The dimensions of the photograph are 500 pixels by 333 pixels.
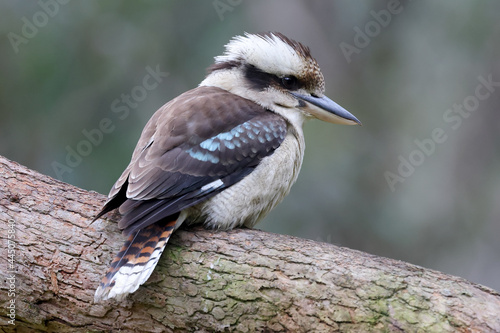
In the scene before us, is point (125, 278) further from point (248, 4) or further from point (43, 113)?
point (248, 4)

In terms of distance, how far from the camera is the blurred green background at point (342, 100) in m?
4.98

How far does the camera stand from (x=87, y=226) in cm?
242

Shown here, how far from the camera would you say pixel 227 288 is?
2.20 metres

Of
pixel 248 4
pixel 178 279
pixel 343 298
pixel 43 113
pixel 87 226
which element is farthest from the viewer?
pixel 248 4

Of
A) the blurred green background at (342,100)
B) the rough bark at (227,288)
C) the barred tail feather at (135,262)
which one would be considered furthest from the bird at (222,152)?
the blurred green background at (342,100)

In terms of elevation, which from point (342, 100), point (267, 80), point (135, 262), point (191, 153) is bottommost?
point (135, 262)

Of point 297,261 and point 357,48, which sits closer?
point 297,261

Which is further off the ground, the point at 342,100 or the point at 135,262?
the point at 342,100

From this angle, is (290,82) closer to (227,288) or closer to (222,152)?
(222,152)

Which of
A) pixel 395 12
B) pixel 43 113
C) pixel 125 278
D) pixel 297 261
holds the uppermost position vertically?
Answer: pixel 395 12

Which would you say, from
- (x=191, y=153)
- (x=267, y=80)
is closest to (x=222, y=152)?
(x=191, y=153)

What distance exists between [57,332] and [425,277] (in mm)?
1313

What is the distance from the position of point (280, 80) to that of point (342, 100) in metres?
3.07

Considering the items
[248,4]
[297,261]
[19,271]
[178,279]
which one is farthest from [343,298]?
[248,4]
